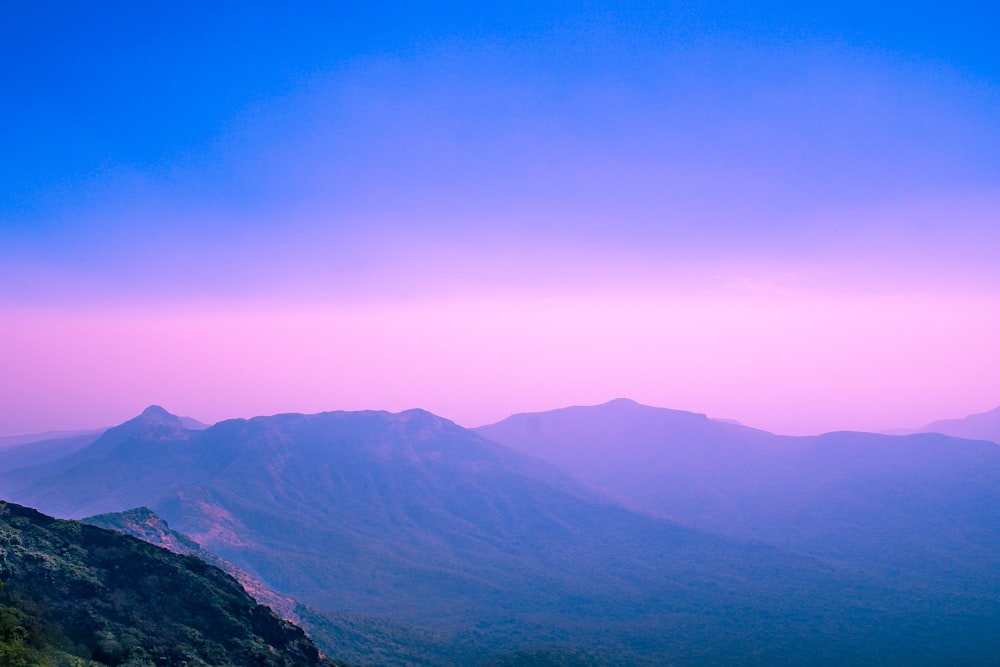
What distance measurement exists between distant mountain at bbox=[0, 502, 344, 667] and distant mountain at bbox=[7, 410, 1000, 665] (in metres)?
34.3

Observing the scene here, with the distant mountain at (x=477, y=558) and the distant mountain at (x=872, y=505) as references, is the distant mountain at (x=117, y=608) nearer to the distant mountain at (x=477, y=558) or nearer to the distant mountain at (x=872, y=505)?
the distant mountain at (x=477, y=558)

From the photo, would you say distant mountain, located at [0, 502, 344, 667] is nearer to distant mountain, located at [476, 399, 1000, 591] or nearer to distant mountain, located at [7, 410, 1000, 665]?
distant mountain, located at [7, 410, 1000, 665]

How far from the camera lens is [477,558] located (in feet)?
415


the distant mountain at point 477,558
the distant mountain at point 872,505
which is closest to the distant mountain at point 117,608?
the distant mountain at point 477,558

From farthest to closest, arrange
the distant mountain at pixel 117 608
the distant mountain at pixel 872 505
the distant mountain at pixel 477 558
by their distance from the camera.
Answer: the distant mountain at pixel 872 505
the distant mountain at pixel 477 558
the distant mountain at pixel 117 608

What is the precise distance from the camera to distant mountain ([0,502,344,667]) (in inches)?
893

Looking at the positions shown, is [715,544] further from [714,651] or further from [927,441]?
[927,441]

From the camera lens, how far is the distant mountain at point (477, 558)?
246 feet

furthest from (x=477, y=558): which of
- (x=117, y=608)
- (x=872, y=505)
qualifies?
(x=872, y=505)

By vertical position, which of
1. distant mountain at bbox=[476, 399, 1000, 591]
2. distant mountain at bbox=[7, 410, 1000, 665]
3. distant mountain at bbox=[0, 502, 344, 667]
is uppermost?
distant mountain at bbox=[0, 502, 344, 667]

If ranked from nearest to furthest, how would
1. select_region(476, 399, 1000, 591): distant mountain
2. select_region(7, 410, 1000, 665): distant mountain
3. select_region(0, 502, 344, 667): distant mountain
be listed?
select_region(0, 502, 344, 667): distant mountain, select_region(7, 410, 1000, 665): distant mountain, select_region(476, 399, 1000, 591): distant mountain

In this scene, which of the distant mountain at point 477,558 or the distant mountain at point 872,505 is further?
the distant mountain at point 872,505

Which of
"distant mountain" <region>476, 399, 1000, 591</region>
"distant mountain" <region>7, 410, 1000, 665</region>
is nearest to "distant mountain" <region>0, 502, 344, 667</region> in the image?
"distant mountain" <region>7, 410, 1000, 665</region>

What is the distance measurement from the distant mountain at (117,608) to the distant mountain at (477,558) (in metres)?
34.3
